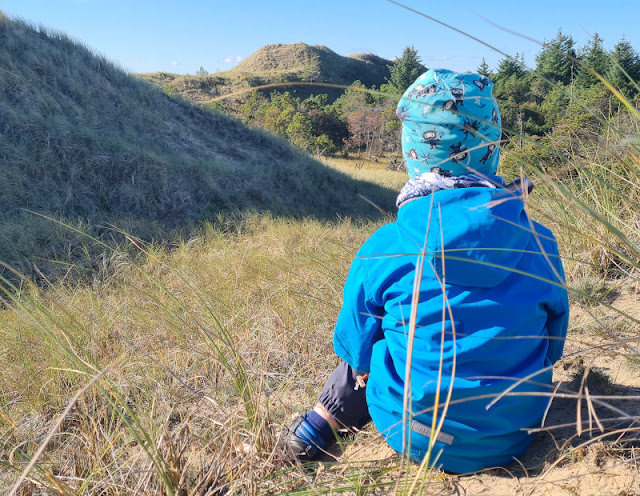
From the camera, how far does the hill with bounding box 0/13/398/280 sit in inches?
320

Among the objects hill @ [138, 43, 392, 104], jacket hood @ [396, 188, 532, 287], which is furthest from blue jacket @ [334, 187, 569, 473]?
hill @ [138, 43, 392, 104]


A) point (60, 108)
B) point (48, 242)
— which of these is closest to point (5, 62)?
point (60, 108)

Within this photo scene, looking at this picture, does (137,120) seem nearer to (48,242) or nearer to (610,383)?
(48,242)

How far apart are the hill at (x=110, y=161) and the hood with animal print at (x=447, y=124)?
5969mm

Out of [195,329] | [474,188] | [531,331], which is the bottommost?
[195,329]

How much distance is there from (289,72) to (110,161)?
38110mm

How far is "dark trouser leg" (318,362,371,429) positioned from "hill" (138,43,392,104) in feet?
119

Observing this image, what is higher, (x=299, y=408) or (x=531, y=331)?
(x=531, y=331)

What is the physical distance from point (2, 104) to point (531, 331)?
11.1 meters

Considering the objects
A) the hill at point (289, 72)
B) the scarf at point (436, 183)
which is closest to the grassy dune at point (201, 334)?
the scarf at point (436, 183)

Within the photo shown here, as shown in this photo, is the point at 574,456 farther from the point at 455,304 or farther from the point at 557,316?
the point at 455,304

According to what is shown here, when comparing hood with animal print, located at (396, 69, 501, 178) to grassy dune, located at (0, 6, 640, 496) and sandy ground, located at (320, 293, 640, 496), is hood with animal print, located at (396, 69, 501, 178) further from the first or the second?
sandy ground, located at (320, 293, 640, 496)

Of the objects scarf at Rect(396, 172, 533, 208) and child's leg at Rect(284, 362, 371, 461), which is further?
child's leg at Rect(284, 362, 371, 461)

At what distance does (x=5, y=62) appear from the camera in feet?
34.0
